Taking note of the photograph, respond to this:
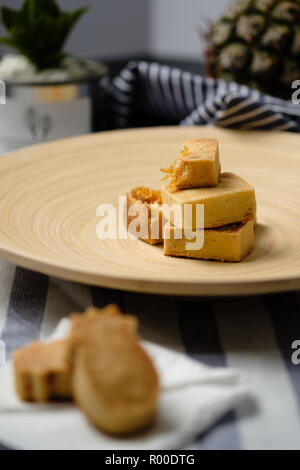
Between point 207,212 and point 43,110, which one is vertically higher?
point 207,212

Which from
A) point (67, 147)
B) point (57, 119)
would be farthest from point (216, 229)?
point (57, 119)

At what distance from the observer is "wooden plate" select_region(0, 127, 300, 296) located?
829 millimetres

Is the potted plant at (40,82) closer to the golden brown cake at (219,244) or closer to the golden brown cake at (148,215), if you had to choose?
the golden brown cake at (148,215)

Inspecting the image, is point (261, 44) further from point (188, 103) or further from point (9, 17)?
point (9, 17)

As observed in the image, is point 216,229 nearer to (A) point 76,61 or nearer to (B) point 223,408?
(B) point 223,408

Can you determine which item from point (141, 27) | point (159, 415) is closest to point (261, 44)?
point (159, 415)

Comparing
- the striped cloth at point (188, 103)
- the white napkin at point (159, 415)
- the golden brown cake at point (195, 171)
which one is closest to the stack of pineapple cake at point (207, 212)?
the golden brown cake at point (195, 171)

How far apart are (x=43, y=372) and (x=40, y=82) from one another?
1.31 m

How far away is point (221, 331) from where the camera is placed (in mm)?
897

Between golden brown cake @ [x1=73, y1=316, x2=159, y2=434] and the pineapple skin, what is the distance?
155cm

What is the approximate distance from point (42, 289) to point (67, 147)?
0.50 m

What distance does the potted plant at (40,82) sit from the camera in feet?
6.05

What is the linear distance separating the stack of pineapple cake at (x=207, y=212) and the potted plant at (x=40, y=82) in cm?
86

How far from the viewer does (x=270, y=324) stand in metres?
0.92
